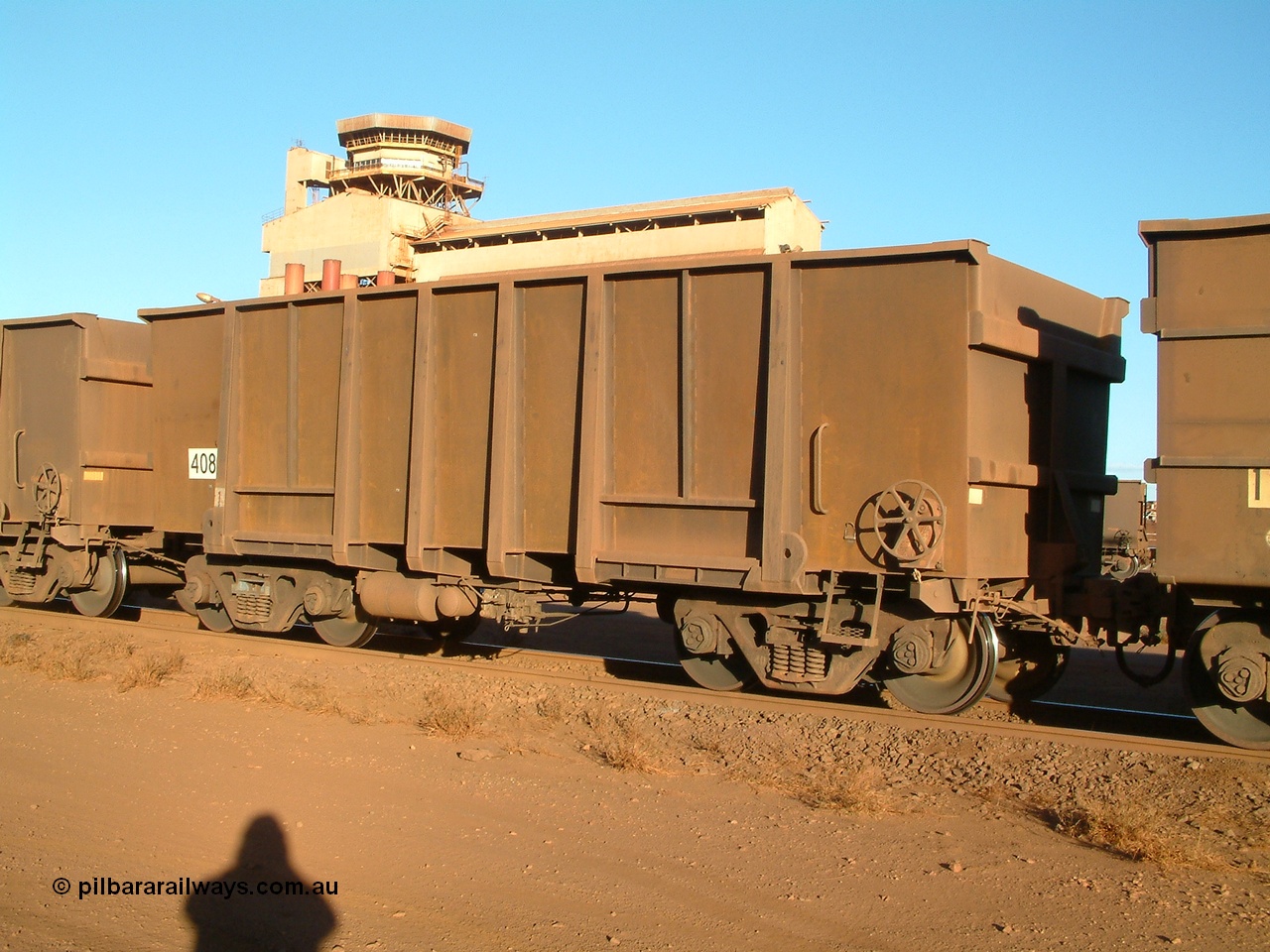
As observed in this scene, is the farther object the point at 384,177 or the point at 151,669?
the point at 384,177

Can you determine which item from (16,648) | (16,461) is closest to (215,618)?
(16,648)

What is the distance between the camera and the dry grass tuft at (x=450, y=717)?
7.78m

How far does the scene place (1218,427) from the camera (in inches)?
278

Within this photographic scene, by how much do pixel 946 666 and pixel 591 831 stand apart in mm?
4028

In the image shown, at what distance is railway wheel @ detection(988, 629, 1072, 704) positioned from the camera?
926 centimetres

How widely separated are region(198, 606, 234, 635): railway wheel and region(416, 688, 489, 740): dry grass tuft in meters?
4.98

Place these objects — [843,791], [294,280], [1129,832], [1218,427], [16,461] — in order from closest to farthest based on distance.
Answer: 1. [1129,832]
2. [843,791]
3. [1218,427]
4. [294,280]
5. [16,461]

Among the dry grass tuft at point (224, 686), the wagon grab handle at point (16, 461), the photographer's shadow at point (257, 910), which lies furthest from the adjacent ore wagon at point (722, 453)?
the photographer's shadow at point (257, 910)

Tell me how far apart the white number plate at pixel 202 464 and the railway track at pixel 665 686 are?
184 centimetres

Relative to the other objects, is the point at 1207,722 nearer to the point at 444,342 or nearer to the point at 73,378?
the point at 444,342

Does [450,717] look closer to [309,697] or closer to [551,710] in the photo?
[551,710]

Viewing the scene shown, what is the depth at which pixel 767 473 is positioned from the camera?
8172mm

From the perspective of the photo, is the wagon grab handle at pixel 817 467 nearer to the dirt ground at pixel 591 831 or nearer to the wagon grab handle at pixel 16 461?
the dirt ground at pixel 591 831

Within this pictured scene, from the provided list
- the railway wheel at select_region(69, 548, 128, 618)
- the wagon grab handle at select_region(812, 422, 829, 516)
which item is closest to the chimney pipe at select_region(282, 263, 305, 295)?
the railway wheel at select_region(69, 548, 128, 618)
